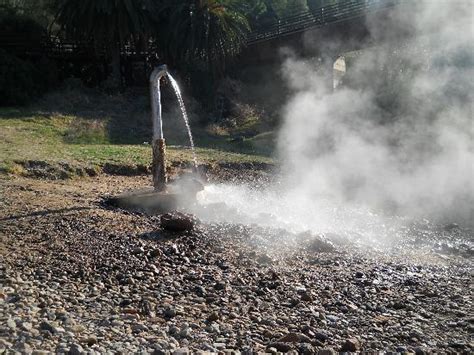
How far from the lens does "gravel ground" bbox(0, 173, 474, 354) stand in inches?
145

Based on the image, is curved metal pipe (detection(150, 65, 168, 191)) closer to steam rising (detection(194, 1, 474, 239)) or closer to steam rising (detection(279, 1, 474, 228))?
steam rising (detection(194, 1, 474, 239))


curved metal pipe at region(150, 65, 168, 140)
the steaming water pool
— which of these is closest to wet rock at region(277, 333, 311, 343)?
the steaming water pool

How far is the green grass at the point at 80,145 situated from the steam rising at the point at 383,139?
1.42 metres

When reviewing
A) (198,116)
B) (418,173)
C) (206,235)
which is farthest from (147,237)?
(198,116)

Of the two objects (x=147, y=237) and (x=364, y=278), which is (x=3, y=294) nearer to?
(x=147, y=237)

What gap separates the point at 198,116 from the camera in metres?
17.7

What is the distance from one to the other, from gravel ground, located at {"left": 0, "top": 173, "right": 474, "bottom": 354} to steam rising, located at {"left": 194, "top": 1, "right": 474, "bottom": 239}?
1.49m

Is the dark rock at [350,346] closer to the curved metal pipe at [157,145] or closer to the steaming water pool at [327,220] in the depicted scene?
the steaming water pool at [327,220]

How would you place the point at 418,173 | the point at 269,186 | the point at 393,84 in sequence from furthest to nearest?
the point at 393,84 → the point at 418,173 → the point at 269,186

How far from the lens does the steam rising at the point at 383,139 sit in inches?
346

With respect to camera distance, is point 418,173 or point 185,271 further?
point 418,173

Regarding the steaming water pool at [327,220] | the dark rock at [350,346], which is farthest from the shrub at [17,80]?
the dark rock at [350,346]

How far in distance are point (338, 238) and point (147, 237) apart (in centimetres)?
240

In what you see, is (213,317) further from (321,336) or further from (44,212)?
(44,212)
